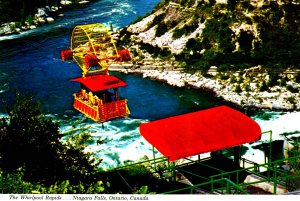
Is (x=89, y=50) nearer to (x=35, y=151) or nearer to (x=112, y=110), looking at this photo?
(x=112, y=110)

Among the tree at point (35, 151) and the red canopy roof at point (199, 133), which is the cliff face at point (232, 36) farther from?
the tree at point (35, 151)

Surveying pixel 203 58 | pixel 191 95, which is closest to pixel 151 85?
pixel 191 95

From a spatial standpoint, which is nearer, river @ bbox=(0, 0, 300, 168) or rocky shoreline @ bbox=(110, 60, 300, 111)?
river @ bbox=(0, 0, 300, 168)

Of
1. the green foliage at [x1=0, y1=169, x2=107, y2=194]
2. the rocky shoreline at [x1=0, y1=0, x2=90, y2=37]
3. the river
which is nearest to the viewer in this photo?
the green foliage at [x1=0, y1=169, x2=107, y2=194]

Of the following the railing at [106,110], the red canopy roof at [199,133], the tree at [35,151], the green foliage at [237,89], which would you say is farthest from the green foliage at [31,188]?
the green foliage at [237,89]

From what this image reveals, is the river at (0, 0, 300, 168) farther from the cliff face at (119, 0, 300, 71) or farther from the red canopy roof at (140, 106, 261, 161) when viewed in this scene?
the red canopy roof at (140, 106, 261, 161)

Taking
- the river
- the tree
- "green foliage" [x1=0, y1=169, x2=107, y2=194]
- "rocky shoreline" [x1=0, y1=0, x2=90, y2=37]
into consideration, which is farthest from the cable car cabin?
"rocky shoreline" [x1=0, y1=0, x2=90, y2=37]

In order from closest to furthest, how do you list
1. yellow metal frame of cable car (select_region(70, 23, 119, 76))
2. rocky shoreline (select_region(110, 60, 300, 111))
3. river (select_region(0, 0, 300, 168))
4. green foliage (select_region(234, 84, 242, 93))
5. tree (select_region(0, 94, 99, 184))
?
tree (select_region(0, 94, 99, 184)), yellow metal frame of cable car (select_region(70, 23, 119, 76)), river (select_region(0, 0, 300, 168)), rocky shoreline (select_region(110, 60, 300, 111)), green foliage (select_region(234, 84, 242, 93))

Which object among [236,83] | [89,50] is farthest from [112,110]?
[236,83]
